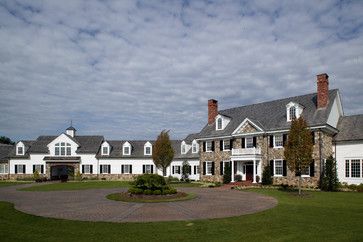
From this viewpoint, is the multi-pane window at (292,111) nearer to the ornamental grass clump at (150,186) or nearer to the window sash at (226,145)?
the window sash at (226,145)

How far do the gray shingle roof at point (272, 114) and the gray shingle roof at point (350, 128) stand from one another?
2.88m

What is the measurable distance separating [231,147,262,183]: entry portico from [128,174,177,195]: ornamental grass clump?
1472 cm

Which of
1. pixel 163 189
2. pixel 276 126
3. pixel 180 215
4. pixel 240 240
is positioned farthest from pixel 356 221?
pixel 276 126

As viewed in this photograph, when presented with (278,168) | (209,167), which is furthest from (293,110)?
(209,167)

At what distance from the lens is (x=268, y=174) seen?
36.6 metres

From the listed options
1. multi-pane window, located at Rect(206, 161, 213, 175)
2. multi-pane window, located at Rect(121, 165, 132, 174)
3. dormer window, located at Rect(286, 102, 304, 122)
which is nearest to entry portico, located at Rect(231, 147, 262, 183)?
multi-pane window, located at Rect(206, 161, 213, 175)

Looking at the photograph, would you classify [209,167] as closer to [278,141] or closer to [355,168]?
[278,141]

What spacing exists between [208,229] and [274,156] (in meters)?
25.4

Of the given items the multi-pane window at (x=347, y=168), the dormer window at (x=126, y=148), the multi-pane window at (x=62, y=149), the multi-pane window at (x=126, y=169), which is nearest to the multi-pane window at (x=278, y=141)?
the multi-pane window at (x=347, y=168)

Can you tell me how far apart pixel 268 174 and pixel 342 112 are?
11308 mm

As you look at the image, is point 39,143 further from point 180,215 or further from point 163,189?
point 180,215

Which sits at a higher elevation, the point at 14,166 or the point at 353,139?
the point at 353,139

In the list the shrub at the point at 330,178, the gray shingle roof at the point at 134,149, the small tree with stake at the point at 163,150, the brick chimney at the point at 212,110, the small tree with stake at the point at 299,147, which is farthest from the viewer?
the gray shingle roof at the point at 134,149

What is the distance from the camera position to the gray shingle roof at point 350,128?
33.5m
